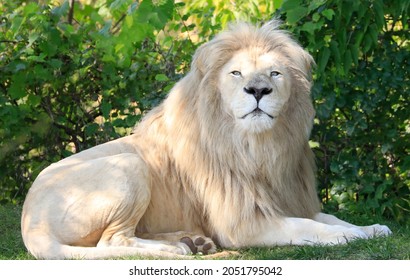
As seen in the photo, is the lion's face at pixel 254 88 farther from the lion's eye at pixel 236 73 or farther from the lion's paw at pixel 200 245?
the lion's paw at pixel 200 245

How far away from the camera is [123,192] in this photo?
4809mm

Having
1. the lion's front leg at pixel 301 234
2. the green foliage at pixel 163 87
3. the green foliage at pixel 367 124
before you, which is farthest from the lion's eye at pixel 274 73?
the green foliage at pixel 367 124

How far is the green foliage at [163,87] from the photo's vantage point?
6.26 m

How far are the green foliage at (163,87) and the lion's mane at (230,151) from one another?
2.52ft

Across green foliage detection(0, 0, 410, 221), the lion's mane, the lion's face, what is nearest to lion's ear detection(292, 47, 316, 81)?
the lion's mane

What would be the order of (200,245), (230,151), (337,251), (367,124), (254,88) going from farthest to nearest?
(367,124) → (230,151) → (200,245) → (254,88) → (337,251)

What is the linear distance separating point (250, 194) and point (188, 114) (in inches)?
23.2

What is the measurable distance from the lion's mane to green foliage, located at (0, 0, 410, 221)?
30.2 inches

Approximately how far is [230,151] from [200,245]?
0.55 meters

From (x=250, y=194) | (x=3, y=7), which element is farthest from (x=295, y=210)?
(x=3, y=7)

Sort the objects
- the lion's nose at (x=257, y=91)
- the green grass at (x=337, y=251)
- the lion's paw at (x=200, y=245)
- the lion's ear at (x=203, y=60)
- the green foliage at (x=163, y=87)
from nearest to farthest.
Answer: the green grass at (x=337, y=251), the lion's nose at (x=257, y=91), the lion's paw at (x=200, y=245), the lion's ear at (x=203, y=60), the green foliage at (x=163, y=87)

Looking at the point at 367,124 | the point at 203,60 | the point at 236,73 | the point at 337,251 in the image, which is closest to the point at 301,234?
the point at 337,251

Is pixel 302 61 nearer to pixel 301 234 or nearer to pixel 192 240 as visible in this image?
pixel 301 234

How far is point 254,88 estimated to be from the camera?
185 inches
